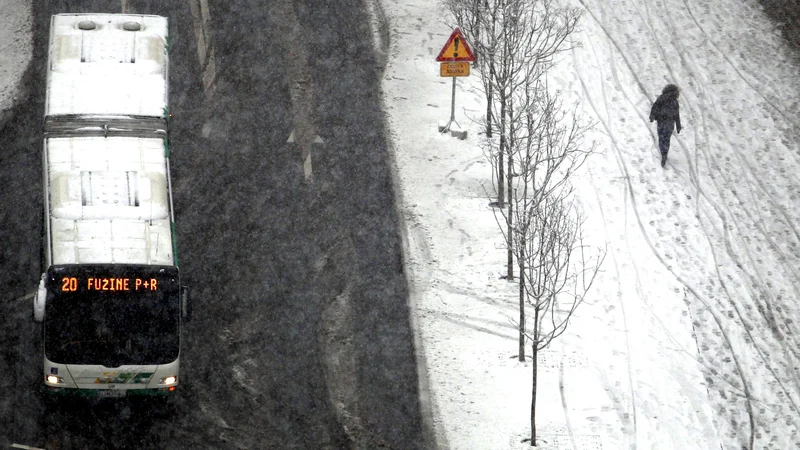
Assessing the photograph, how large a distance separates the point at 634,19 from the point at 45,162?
1599cm

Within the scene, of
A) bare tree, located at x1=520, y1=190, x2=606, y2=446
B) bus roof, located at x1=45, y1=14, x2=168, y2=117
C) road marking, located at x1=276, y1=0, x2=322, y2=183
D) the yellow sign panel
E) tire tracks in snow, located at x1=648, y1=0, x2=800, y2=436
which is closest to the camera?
bare tree, located at x1=520, y1=190, x2=606, y2=446

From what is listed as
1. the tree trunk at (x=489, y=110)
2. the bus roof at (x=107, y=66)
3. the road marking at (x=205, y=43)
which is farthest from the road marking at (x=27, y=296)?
the tree trunk at (x=489, y=110)

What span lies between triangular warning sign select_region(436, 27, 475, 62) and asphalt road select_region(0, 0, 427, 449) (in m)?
2.96

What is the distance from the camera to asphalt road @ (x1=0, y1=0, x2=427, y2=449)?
1975 centimetres

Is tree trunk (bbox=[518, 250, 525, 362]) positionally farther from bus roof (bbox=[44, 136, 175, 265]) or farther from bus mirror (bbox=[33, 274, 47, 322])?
bus mirror (bbox=[33, 274, 47, 322])

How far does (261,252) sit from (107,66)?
4.43 meters

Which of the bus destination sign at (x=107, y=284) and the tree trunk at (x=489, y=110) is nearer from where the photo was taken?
the bus destination sign at (x=107, y=284)

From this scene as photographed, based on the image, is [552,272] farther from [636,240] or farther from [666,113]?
[666,113]

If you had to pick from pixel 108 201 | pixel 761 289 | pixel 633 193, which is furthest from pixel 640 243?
pixel 108 201

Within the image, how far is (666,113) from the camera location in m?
26.2

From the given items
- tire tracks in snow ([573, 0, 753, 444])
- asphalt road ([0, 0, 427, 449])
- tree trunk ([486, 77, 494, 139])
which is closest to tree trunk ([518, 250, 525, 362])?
asphalt road ([0, 0, 427, 449])

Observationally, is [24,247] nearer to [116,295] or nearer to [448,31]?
[116,295]

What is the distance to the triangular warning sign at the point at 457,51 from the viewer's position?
78.8ft

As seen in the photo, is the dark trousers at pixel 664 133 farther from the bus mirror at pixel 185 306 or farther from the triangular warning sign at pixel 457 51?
the bus mirror at pixel 185 306
